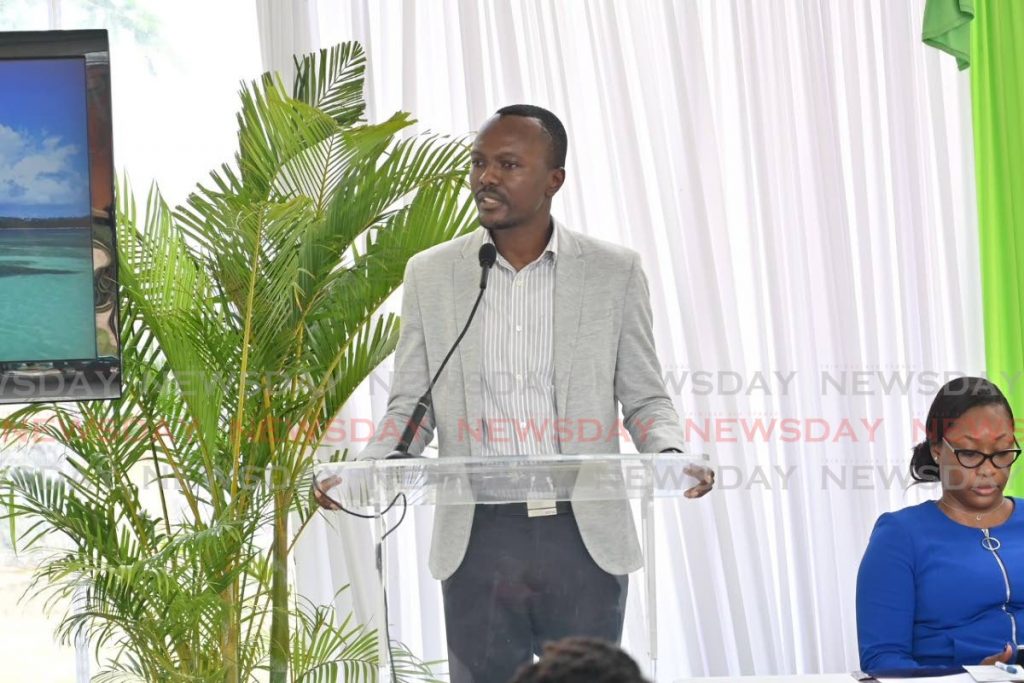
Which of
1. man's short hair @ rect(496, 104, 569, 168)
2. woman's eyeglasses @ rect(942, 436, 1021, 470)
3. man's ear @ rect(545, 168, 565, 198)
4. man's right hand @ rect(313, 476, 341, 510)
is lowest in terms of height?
woman's eyeglasses @ rect(942, 436, 1021, 470)

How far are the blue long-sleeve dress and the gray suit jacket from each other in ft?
3.00

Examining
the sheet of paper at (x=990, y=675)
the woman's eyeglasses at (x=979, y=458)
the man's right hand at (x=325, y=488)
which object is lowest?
the sheet of paper at (x=990, y=675)

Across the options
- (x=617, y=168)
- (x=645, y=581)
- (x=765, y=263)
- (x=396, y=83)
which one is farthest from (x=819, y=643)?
(x=645, y=581)

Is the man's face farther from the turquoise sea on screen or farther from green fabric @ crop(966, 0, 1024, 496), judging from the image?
green fabric @ crop(966, 0, 1024, 496)

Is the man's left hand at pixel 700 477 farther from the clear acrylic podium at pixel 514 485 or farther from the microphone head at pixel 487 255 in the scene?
the microphone head at pixel 487 255

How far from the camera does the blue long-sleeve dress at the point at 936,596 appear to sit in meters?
3.05

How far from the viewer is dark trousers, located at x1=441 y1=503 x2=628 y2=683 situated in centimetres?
202

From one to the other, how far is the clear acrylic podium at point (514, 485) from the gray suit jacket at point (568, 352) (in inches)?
12.5

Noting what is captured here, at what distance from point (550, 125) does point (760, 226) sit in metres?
2.43

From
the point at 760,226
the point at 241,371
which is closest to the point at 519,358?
the point at 241,371

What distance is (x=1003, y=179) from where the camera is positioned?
4.90 meters

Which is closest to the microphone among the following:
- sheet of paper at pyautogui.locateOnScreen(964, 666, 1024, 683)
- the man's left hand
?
the man's left hand

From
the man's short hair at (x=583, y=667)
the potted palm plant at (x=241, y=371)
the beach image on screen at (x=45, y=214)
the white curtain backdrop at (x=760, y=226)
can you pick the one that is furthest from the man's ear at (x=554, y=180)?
the white curtain backdrop at (x=760, y=226)

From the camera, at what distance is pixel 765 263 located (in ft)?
16.5
